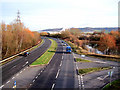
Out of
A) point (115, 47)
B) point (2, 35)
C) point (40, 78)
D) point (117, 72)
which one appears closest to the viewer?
point (40, 78)

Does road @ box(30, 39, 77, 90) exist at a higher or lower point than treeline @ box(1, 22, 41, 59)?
lower

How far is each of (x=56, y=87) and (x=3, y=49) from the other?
2943cm

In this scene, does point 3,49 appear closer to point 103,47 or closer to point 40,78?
point 40,78

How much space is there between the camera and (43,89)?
17469mm

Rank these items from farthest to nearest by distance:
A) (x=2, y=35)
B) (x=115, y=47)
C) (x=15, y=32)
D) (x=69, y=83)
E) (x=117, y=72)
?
1. (x=115, y=47)
2. (x=15, y=32)
3. (x=2, y=35)
4. (x=117, y=72)
5. (x=69, y=83)

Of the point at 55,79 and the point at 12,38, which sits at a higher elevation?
the point at 12,38

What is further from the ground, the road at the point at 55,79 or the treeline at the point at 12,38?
the treeline at the point at 12,38

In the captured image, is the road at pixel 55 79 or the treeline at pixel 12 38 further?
the treeline at pixel 12 38

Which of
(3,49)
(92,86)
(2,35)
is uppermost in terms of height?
(2,35)

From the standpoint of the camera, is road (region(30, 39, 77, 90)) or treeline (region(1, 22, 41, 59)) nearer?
road (region(30, 39, 77, 90))

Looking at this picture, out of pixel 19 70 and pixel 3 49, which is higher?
pixel 3 49

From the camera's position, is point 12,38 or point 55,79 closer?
point 55,79

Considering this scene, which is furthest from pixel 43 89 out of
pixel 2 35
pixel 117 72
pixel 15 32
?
pixel 15 32

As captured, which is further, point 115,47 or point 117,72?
point 115,47
